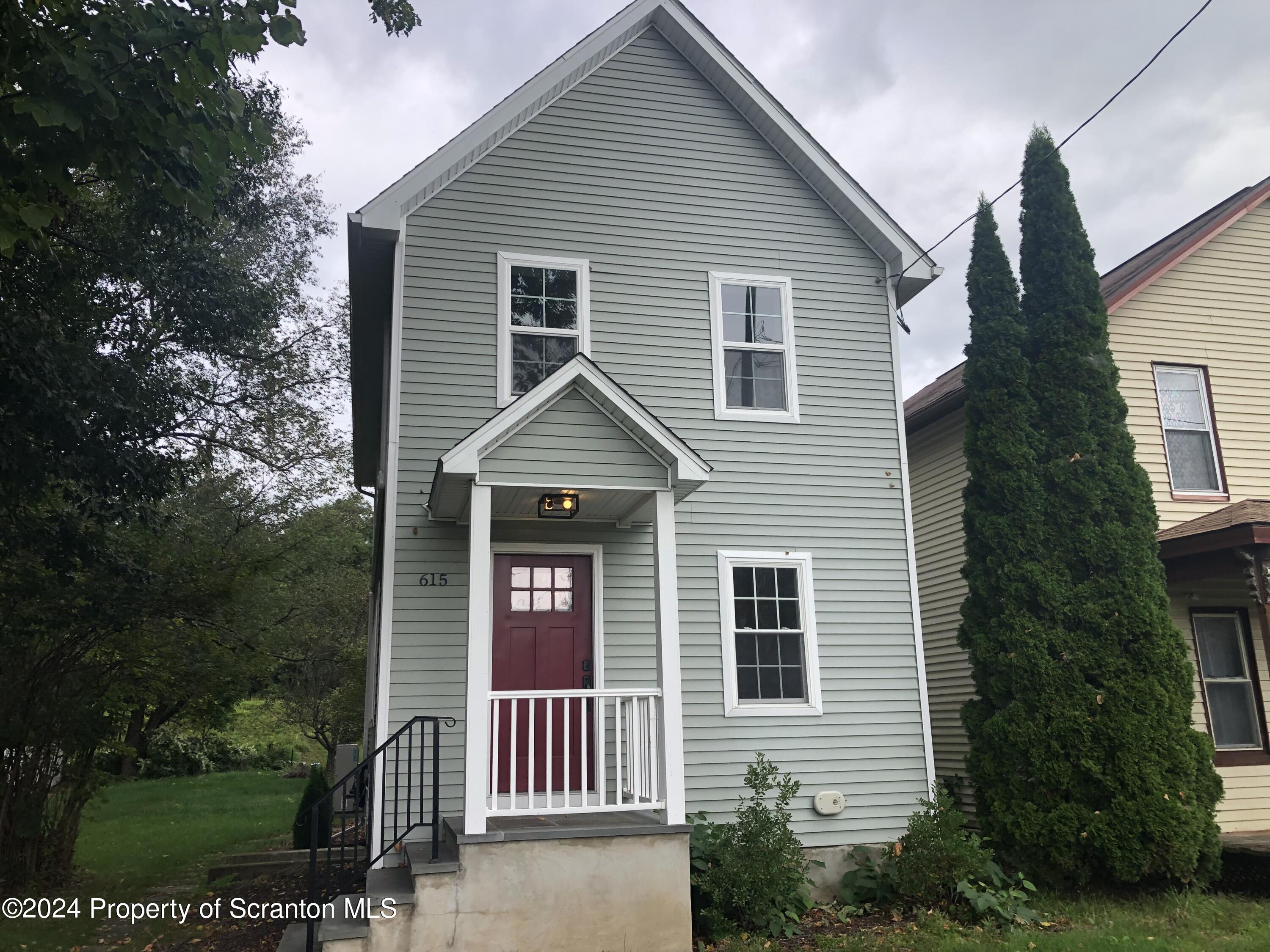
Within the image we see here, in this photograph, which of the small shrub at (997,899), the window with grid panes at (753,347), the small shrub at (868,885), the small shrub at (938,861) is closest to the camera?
the small shrub at (997,899)

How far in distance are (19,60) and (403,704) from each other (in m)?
5.04

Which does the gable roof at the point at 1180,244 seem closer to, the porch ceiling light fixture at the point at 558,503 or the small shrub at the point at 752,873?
the porch ceiling light fixture at the point at 558,503

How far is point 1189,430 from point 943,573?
3.32 metres

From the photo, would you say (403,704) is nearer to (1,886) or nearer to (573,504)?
(573,504)

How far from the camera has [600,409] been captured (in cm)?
712

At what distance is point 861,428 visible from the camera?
374 inches

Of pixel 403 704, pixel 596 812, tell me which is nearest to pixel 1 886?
pixel 403 704

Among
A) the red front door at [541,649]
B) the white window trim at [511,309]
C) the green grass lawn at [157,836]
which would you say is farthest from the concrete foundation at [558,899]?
the white window trim at [511,309]

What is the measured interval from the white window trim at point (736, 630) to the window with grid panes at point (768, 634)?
4 cm

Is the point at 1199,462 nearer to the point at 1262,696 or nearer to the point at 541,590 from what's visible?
the point at 1262,696

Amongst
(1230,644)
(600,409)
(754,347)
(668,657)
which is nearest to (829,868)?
(668,657)

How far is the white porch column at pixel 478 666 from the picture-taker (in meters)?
6.18

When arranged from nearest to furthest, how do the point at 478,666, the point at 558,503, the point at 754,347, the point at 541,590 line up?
1. the point at 478,666
2. the point at 558,503
3. the point at 541,590
4. the point at 754,347

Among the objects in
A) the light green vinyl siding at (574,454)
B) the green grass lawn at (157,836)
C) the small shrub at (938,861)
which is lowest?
the green grass lawn at (157,836)
